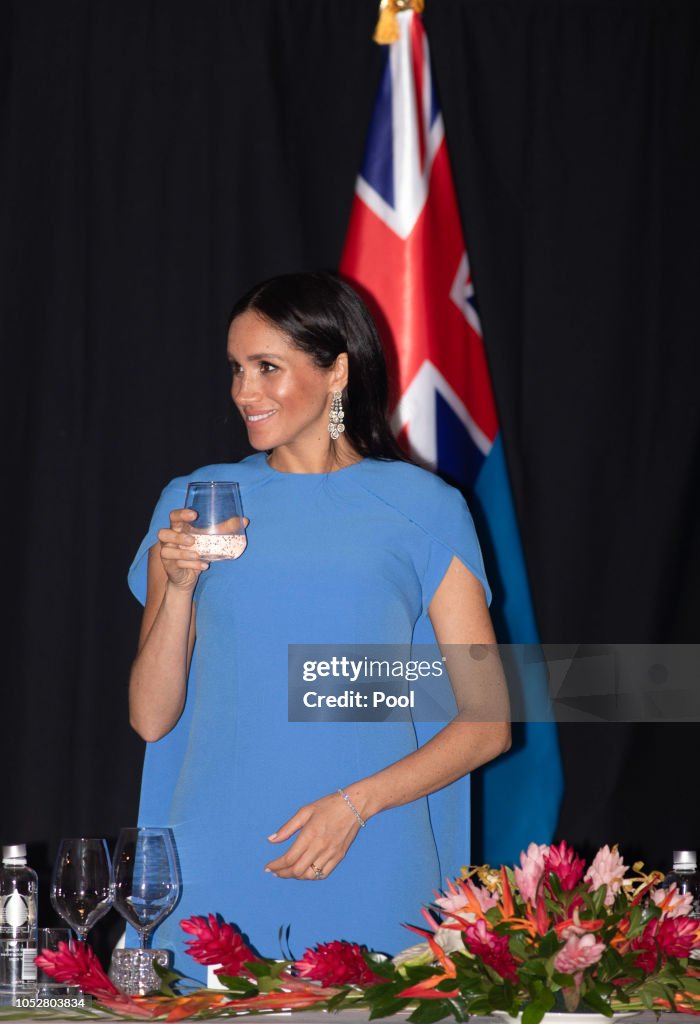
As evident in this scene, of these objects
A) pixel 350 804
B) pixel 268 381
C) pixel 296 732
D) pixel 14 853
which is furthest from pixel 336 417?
pixel 14 853

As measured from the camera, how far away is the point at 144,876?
154cm

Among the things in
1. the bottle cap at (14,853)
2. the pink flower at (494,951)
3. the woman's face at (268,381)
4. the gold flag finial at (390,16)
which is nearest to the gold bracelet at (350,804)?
the bottle cap at (14,853)

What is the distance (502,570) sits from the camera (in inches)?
128

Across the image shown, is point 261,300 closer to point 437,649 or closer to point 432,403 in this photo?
point 437,649

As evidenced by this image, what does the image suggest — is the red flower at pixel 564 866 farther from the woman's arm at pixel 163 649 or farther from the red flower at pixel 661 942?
the woman's arm at pixel 163 649

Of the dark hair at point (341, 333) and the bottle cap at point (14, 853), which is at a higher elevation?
the dark hair at point (341, 333)

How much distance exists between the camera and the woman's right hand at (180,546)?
182 cm

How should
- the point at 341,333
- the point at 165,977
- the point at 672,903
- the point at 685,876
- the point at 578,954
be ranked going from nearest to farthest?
the point at 578,954
the point at 672,903
the point at 165,977
the point at 685,876
the point at 341,333

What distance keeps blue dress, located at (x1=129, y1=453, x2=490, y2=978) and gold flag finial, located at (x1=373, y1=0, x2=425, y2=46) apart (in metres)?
1.68

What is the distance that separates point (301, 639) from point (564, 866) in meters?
0.83

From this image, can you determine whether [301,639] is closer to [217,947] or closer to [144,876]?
[144,876]

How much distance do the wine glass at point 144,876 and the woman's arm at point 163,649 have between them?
457mm

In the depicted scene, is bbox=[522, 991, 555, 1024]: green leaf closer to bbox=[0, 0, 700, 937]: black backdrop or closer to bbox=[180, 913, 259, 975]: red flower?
bbox=[180, 913, 259, 975]: red flower

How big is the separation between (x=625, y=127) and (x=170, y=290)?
1348mm
